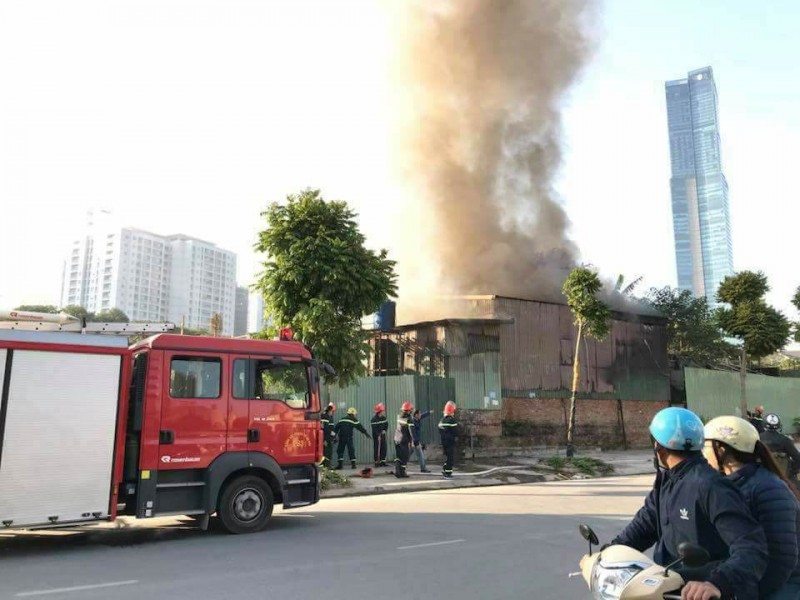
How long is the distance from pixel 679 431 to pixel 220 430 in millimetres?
6085

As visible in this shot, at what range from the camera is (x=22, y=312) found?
8.12 m

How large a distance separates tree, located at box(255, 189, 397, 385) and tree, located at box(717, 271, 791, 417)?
14.9 meters

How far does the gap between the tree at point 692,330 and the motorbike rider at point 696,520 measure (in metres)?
30.3

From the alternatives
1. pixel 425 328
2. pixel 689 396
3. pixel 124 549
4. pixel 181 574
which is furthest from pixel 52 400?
pixel 689 396

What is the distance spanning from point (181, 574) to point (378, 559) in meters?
1.91

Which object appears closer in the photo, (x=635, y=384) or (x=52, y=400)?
(x=52, y=400)

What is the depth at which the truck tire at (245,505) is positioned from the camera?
7.41 m

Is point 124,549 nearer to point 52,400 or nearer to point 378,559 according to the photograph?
point 52,400

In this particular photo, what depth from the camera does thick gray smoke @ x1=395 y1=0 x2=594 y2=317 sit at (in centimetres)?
2825

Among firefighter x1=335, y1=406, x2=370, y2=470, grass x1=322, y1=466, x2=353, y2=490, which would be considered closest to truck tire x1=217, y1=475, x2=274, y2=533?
grass x1=322, y1=466, x2=353, y2=490

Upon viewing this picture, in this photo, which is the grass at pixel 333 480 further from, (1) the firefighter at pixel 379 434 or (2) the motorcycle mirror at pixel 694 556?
(2) the motorcycle mirror at pixel 694 556

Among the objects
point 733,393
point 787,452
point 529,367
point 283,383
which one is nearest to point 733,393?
point 733,393

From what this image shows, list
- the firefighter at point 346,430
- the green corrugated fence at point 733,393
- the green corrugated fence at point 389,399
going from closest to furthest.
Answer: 1. the firefighter at point 346,430
2. the green corrugated fence at point 389,399
3. the green corrugated fence at point 733,393

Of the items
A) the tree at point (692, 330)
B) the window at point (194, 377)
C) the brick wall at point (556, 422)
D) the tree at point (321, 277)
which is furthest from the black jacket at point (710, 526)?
the tree at point (692, 330)
